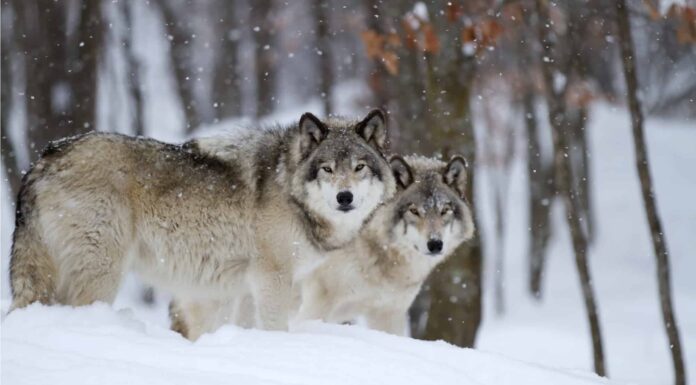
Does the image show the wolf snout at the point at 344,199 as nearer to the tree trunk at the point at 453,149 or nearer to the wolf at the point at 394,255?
the wolf at the point at 394,255

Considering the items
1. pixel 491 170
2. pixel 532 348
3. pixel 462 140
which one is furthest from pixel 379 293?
pixel 491 170

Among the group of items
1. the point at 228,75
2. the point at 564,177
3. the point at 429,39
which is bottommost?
the point at 564,177

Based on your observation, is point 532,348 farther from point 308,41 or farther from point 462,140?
point 308,41

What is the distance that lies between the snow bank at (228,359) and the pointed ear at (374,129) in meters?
1.87

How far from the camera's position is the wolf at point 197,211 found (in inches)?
224

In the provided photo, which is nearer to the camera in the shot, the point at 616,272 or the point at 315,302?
the point at 315,302

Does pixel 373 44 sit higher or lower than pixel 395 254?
higher

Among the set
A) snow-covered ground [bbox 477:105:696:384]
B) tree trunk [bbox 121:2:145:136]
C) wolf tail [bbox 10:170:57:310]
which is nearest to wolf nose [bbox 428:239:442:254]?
wolf tail [bbox 10:170:57:310]

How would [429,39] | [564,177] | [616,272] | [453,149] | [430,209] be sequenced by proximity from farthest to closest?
[616,272] < [564,177] < [453,149] < [429,39] < [430,209]

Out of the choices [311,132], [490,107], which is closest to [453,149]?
[311,132]

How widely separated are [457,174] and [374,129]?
1.39 m

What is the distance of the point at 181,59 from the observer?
20.7 meters

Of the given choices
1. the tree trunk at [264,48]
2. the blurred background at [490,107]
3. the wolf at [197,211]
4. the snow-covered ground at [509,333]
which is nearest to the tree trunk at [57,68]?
the blurred background at [490,107]

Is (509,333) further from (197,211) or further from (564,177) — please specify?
(197,211)
